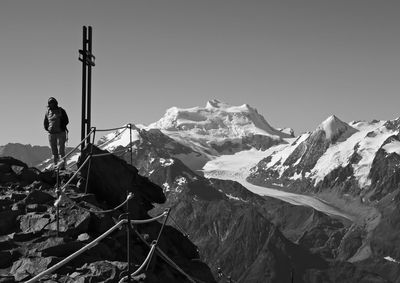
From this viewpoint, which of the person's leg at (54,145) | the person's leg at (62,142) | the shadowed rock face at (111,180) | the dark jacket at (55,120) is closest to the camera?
the shadowed rock face at (111,180)

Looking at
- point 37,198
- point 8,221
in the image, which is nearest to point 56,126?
point 37,198

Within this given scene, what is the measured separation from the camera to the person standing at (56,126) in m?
39.0

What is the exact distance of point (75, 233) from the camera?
2927 cm

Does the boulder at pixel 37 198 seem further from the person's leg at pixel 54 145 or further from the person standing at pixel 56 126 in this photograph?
the person's leg at pixel 54 145

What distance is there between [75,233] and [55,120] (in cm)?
1136

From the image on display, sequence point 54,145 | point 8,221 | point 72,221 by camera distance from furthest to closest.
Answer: point 54,145 → point 8,221 → point 72,221

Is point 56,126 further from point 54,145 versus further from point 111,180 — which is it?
point 111,180

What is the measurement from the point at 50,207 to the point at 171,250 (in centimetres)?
802

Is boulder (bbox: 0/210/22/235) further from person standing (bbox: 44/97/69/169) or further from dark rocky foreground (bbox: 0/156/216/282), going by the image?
person standing (bbox: 44/97/69/169)

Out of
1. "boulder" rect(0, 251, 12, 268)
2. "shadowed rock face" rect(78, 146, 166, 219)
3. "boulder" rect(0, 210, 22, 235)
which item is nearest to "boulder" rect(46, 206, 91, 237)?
"boulder" rect(0, 210, 22, 235)

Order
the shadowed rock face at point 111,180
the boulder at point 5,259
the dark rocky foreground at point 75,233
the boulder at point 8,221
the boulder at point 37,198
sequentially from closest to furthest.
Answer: the dark rocky foreground at point 75,233 → the boulder at point 5,259 → the boulder at point 8,221 → the boulder at point 37,198 → the shadowed rock face at point 111,180

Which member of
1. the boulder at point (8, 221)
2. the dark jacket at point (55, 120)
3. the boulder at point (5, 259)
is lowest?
the boulder at point (5, 259)

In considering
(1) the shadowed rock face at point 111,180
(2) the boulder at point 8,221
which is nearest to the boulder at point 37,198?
(2) the boulder at point 8,221

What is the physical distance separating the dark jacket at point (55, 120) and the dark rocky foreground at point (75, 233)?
250cm
